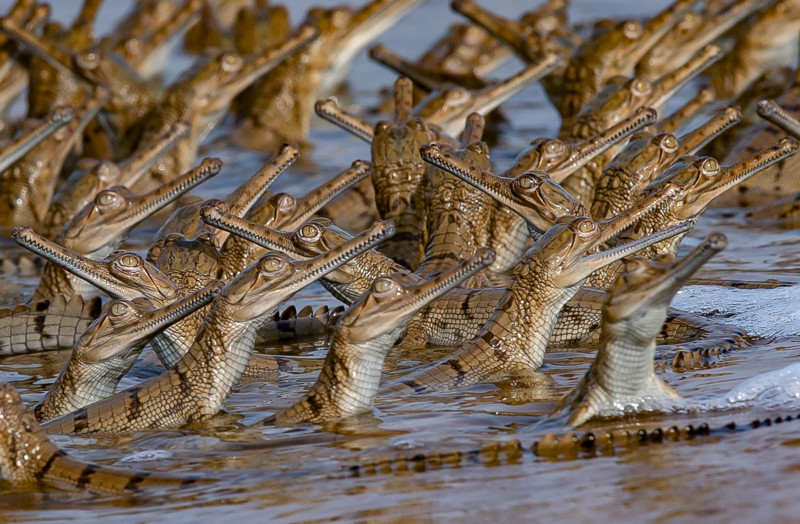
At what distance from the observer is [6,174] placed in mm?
11641

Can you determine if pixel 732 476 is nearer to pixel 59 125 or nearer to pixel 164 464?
pixel 164 464


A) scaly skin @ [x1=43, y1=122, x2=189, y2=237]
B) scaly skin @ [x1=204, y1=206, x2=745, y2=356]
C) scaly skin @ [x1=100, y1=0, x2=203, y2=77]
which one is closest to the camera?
scaly skin @ [x1=204, y1=206, x2=745, y2=356]

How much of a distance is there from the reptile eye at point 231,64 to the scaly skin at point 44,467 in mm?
7373

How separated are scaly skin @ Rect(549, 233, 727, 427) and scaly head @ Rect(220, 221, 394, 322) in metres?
1.13

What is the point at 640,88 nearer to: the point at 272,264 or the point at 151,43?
the point at 272,264

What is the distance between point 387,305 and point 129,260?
71.3 inches

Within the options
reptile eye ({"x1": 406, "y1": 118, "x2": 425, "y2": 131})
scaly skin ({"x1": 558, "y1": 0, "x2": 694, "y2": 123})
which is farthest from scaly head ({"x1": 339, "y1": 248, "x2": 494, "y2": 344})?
scaly skin ({"x1": 558, "y1": 0, "x2": 694, "y2": 123})

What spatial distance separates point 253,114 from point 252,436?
846 centimetres

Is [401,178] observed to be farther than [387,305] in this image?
Yes

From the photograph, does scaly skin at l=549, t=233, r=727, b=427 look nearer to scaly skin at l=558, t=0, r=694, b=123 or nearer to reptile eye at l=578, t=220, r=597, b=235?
reptile eye at l=578, t=220, r=597, b=235

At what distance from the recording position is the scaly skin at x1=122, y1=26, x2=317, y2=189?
488 inches

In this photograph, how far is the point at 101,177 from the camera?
9.68 meters

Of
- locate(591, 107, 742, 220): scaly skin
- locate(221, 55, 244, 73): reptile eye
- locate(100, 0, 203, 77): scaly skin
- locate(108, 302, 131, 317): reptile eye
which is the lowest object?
locate(108, 302, 131, 317): reptile eye

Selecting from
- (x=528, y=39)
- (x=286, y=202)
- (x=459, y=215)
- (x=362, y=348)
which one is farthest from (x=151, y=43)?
(x=362, y=348)
